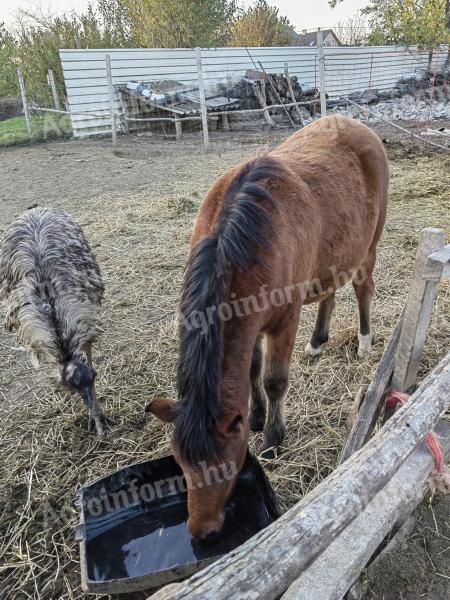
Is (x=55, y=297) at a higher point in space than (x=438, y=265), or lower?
lower

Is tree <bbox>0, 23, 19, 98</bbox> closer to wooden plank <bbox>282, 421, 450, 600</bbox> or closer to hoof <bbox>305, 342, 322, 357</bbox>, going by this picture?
hoof <bbox>305, 342, 322, 357</bbox>

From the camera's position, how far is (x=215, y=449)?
1.58m

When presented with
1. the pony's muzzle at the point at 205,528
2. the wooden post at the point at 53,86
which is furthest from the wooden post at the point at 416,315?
the wooden post at the point at 53,86

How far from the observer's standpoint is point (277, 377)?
7.90ft

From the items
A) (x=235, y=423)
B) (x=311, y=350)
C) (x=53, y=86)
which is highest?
(x=53, y=86)

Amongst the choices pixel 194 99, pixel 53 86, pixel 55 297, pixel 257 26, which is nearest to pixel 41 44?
pixel 53 86

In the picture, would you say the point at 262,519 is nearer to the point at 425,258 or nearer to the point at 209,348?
the point at 209,348

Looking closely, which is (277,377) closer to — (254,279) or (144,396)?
(254,279)

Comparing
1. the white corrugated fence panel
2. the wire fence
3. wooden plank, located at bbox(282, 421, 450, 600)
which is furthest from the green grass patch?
wooden plank, located at bbox(282, 421, 450, 600)

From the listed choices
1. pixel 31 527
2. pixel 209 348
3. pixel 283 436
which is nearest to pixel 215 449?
pixel 209 348

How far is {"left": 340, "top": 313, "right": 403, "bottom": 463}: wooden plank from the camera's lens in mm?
2137

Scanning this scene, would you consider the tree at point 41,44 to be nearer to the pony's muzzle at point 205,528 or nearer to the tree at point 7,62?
the tree at point 7,62

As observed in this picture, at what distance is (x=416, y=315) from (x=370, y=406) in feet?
1.64

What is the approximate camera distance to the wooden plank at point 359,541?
127 cm
